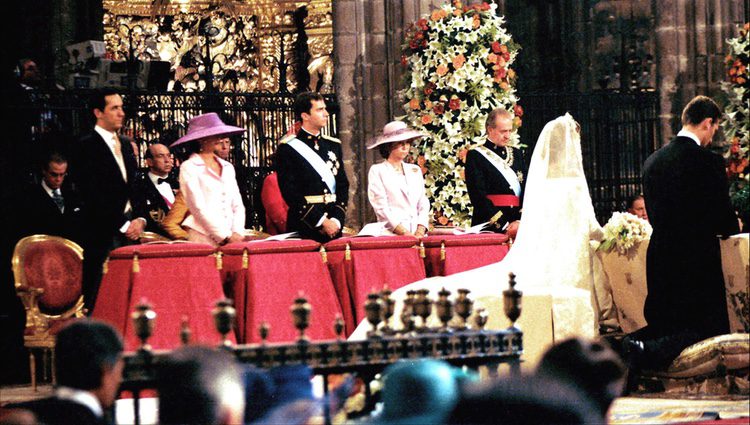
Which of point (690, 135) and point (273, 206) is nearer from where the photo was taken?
point (690, 135)

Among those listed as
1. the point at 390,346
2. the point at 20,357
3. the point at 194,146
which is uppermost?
the point at 194,146

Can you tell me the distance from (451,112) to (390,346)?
705cm

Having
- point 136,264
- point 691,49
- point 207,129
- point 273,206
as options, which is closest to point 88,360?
point 136,264

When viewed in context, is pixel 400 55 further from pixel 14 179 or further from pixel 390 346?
pixel 390 346

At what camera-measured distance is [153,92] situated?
443 inches

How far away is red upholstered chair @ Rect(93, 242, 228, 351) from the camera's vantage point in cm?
794

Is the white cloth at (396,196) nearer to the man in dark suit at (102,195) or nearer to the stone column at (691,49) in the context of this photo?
the man in dark suit at (102,195)

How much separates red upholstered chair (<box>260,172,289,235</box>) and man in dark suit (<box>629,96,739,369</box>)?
3.10 m

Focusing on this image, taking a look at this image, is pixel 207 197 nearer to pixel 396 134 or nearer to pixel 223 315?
pixel 396 134

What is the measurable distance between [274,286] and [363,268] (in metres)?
0.64

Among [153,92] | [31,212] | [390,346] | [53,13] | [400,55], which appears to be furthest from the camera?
[53,13]

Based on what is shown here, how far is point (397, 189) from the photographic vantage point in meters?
9.54

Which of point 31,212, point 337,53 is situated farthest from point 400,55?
point 31,212

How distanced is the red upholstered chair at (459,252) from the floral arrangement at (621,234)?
2.87 ft
